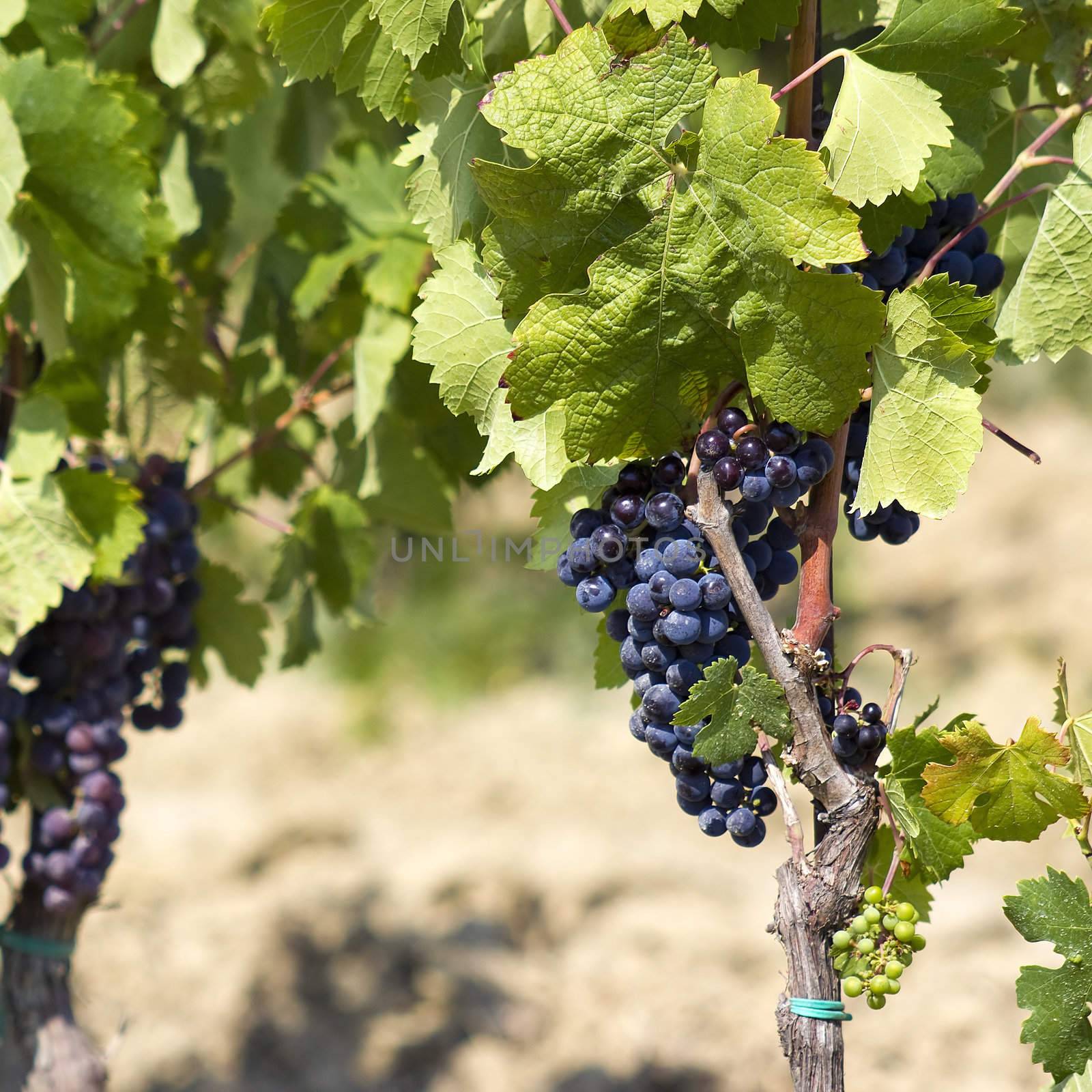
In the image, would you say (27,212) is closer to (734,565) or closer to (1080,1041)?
(734,565)

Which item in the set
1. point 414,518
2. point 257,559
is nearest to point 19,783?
point 414,518

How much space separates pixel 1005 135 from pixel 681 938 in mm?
2094

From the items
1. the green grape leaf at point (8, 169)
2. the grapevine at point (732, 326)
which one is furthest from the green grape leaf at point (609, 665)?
the green grape leaf at point (8, 169)

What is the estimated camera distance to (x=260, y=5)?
64.7 inches

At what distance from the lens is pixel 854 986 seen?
2.97ft

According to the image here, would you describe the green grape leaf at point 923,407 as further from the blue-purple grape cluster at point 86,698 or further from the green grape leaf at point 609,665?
the blue-purple grape cluster at point 86,698

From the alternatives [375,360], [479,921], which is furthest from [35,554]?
[479,921]

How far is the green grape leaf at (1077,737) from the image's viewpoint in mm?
984

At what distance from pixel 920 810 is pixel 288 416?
3.79ft

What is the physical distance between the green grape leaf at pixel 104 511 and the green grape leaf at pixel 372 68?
644 millimetres

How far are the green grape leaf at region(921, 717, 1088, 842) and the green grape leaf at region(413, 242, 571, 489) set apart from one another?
39 centimetres

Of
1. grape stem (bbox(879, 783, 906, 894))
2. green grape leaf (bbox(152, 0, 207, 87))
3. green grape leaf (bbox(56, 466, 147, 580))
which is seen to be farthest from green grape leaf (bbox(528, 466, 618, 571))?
green grape leaf (bbox(152, 0, 207, 87))

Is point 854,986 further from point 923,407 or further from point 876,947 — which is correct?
point 923,407

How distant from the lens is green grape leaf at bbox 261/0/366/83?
3.38ft
